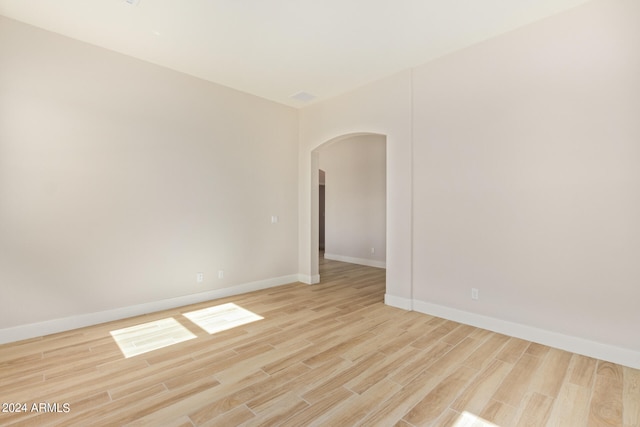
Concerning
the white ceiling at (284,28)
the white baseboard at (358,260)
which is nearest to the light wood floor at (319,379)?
the white ceiling at (284,28)

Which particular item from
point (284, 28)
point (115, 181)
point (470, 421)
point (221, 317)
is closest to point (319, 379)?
point (470, 421)

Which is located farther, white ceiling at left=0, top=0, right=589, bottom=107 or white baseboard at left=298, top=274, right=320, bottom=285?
white baseboard at left=298, top=274, right=320, bottom=285

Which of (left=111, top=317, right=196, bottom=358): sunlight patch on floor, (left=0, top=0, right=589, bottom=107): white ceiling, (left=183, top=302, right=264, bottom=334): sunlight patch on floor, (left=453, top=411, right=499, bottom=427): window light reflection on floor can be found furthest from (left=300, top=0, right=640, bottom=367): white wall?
(left=111, top=317, right=196, bottom=358): sunlight patch on floor

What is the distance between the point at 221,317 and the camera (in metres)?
3.66

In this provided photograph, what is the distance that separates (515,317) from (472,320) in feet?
1.45

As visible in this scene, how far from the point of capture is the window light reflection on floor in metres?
1.81

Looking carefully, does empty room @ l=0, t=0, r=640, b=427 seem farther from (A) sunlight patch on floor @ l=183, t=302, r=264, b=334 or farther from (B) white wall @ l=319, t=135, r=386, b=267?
(B) white wall @ l=319, t=135, r=386, b=267

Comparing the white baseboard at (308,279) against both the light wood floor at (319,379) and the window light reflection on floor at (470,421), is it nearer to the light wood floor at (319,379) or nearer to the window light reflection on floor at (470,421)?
the light wood floor at (319,379)

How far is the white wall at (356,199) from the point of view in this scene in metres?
7.10

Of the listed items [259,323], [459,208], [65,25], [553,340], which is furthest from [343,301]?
[65,25]

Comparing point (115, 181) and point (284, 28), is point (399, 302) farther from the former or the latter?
point (115, 181)

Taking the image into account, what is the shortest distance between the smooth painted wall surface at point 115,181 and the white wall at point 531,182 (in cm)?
239

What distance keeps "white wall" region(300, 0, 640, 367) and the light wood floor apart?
38 cm

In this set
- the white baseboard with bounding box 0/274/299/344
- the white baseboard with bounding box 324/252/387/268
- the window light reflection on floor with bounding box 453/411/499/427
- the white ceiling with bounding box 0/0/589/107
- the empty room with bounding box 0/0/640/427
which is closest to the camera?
the window light reflection on floor with bounding box 453/411/499/427
